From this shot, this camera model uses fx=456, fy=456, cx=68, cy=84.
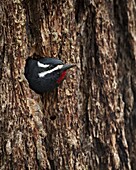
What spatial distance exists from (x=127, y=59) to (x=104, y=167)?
0.84m

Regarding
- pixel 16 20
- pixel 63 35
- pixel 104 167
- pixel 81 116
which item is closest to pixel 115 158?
pixel 104 167

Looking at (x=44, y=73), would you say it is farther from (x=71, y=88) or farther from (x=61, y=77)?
(x=71, y=88)

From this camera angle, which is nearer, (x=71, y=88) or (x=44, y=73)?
(x=44, y=73)

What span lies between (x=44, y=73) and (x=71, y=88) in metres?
0.27

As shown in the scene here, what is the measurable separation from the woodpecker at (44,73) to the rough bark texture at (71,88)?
53mm

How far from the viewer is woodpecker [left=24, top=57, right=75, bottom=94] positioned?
8.98 ft

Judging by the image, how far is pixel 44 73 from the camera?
110 inches

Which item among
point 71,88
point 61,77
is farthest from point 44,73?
point 71,88

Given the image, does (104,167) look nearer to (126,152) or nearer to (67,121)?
(126,152)

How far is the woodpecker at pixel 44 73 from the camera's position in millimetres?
2736

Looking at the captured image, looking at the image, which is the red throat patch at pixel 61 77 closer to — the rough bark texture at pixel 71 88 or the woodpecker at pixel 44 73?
the woodpecker at pixel 44 73

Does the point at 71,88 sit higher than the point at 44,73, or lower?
lower

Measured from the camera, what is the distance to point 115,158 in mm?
3273

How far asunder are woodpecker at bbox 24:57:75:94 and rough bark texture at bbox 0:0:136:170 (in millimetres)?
53
